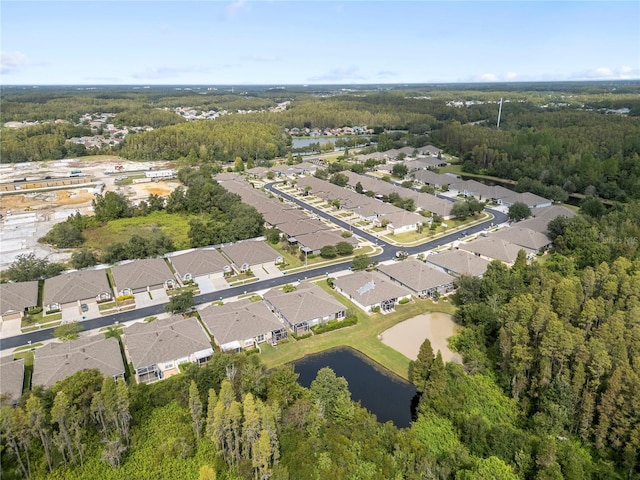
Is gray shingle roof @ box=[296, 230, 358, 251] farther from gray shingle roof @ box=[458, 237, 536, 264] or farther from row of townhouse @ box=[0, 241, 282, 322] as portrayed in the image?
gray shingle roof @ box=[458, 237, 536, 264]

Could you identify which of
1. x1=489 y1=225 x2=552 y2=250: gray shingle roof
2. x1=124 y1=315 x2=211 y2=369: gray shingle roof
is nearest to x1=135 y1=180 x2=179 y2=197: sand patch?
x1=124 y1=315 x2=211 y2=369: gray shingle roof

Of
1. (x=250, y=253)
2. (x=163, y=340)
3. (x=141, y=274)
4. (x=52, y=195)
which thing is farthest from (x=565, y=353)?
(x=52, y=195)

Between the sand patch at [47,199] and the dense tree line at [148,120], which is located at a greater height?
the dense tree line at [148,120]

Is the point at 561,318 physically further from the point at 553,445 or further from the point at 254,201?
the point at 254,201

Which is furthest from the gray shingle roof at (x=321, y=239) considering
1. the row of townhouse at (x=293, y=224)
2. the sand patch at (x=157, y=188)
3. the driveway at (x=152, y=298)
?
the sand patch at (x=157, y=188)

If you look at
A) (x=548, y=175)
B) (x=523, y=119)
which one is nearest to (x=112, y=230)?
(x=548, y=175)

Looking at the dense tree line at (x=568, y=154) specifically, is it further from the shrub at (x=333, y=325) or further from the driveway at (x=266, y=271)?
the shrub at (x=333, y=325)
